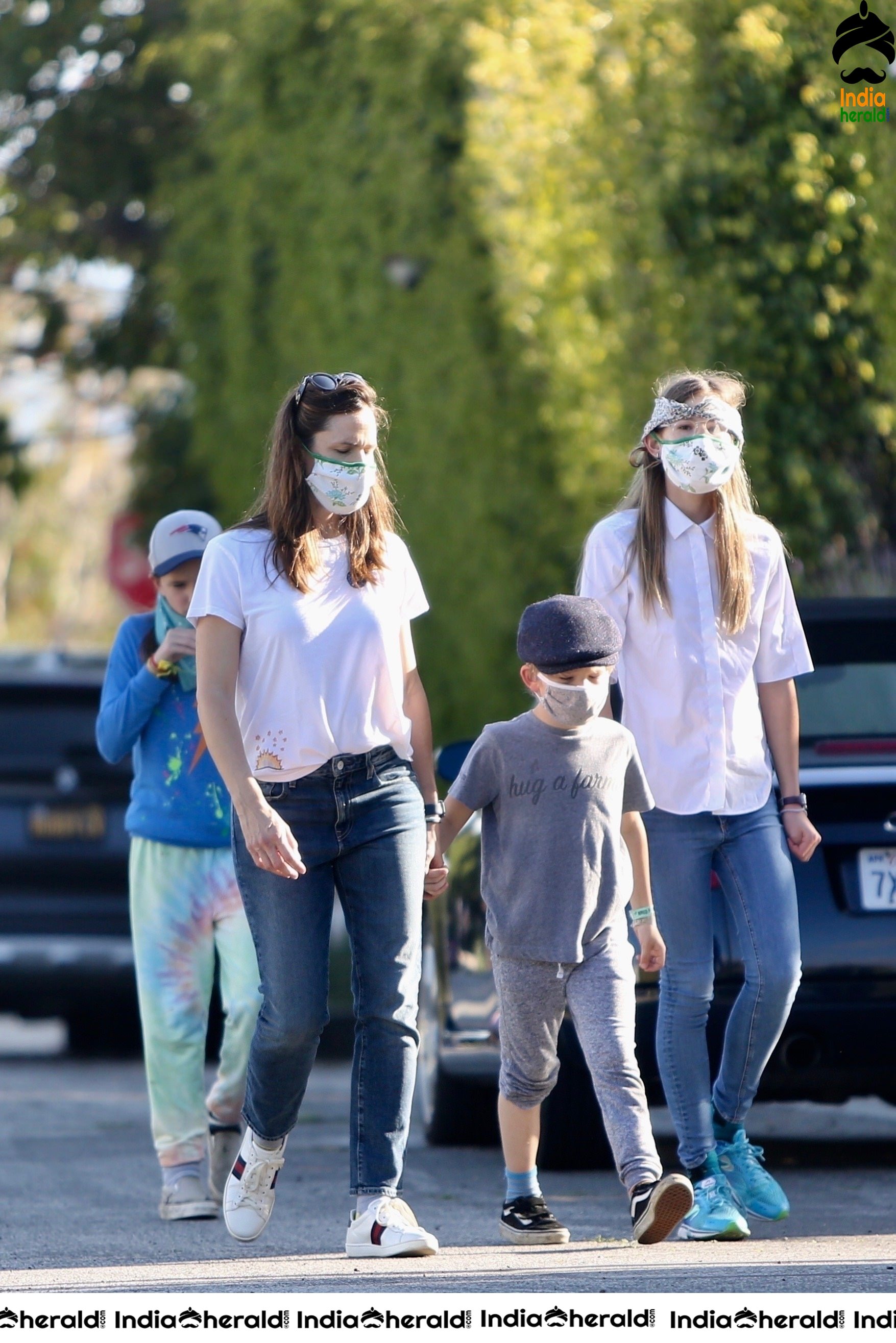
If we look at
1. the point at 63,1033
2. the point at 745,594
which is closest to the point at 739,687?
the point at 745,594

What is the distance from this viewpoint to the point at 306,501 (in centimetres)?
492

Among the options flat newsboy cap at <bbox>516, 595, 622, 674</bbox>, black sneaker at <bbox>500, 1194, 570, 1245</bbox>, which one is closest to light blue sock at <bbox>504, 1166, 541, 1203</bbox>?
black sneaker at <bbox>500, 1194, 570, 1245</bbox>

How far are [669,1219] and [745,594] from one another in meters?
1.45

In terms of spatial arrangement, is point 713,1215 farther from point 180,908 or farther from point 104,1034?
point 104,1034

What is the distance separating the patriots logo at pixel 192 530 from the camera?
19.3 feet

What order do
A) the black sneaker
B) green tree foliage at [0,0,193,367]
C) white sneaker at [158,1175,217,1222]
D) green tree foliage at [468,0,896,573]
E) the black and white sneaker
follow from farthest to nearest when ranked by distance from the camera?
green tree foliage at [0,0,193,367] < green tree foliage at [468,0,896,573] < white sneaker at [158,1175,217,1222] < the black sneaker < the black and white sneaker

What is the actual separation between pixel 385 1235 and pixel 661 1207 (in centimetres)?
59

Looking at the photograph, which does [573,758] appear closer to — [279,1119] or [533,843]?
[533,843]

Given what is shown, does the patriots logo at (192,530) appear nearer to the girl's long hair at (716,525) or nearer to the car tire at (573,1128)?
the girl's long hair at (716,525)

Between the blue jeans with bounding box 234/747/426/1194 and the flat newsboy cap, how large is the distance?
38 cm

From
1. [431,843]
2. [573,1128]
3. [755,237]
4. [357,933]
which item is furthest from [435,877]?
[755,237]

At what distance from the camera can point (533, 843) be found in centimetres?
488

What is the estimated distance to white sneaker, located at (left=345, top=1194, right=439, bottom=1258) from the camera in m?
4.75

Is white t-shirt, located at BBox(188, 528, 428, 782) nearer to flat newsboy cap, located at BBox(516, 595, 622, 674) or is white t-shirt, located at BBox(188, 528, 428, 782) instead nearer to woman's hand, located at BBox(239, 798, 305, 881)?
woman's hand, located at BBox(239, 798, 305, 881)
